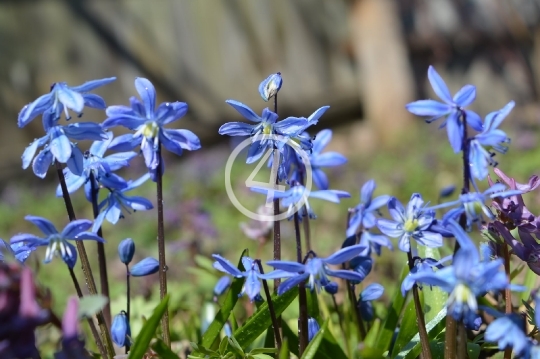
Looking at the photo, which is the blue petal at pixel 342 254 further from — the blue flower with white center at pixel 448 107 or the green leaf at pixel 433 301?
the green leaf at pixel 433 301

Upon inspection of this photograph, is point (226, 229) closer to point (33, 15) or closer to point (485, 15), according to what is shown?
point (33, 15)

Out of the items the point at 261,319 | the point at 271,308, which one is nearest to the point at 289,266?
the point at 271,308

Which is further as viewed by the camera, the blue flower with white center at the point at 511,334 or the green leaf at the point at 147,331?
the green leaf at the point at 147,331

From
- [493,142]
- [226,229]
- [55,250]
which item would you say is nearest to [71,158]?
[55,250]

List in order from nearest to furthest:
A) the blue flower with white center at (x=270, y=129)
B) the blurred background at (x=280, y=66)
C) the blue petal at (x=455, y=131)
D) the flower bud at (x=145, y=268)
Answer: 1. the blue petal at (x=455, y=131)
2. the blue flower with white center at (x=270, y=129)
3. the flower bud at (x=145, y=268)
4. the blurred background at (x=280, y=66)

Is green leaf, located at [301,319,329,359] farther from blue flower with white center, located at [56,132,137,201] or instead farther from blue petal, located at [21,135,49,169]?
blue petal, located at [21,135,49,169]

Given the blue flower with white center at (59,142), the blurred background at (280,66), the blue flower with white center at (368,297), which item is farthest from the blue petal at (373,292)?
the blurred background at (280,66)

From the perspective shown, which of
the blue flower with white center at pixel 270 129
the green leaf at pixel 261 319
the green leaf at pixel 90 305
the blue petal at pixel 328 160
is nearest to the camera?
the green leaf at pixel 90 305
